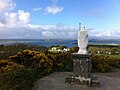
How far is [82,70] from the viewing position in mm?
9344

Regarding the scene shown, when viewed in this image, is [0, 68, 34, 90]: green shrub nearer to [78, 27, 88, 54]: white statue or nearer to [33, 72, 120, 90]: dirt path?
[33, 72, 120, 90]: dirt path

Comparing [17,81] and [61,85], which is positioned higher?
[17,81]

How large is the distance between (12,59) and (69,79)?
4052 mm

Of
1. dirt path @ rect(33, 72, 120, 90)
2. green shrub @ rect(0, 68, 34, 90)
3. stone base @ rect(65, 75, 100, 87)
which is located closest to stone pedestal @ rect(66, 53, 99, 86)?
stone base @ rect(65, 75, 100, 87)

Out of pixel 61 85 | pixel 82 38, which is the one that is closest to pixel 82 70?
pixel 61 85

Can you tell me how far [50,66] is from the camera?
11.7m

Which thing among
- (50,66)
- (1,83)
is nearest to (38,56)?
(50,66)

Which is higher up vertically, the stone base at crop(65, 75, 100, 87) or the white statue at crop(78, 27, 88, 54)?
the white statue at crop(78, 27, 88, 54)

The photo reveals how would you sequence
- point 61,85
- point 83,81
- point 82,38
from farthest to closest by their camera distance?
point 82,38
point 83,81
point 61,85

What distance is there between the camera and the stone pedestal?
9203 mm

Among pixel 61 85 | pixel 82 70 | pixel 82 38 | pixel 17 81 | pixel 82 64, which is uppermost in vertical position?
pixel 82 38

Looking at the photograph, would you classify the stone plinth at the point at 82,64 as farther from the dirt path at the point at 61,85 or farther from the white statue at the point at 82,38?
the dirt path at the point at 61,85

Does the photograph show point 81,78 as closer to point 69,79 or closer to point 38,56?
point 69,79

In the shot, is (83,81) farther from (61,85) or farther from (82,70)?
(61,85)
